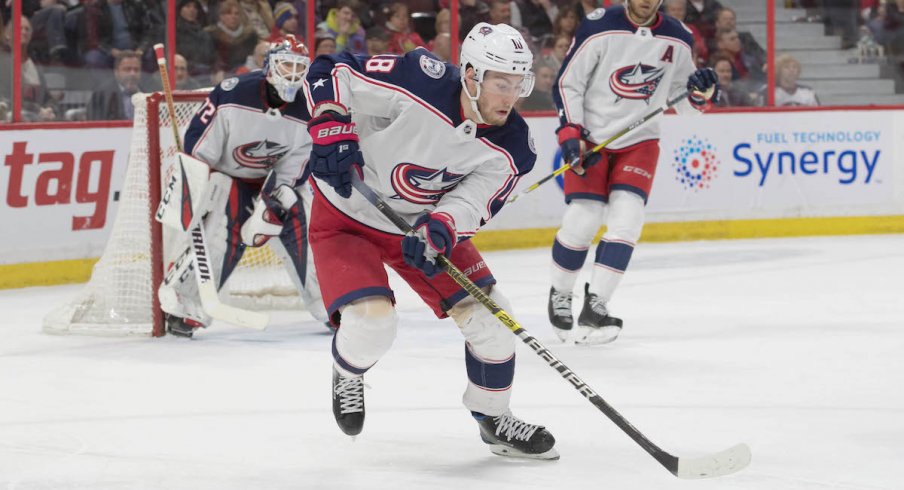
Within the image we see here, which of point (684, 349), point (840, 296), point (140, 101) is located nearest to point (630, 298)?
point (840, 296)

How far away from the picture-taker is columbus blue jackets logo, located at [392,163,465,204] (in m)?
2.94

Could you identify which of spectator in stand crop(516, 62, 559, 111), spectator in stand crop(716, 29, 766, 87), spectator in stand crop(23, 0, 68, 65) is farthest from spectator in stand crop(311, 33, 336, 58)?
spectator in stand crop(716, 29, 766, 87)

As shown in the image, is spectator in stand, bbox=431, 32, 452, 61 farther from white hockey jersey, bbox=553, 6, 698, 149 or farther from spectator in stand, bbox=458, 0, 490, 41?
white hockey jersey, bbox=553, 6, 698, 149

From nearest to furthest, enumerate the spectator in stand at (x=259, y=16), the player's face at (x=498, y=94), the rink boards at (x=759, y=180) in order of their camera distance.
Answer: the player's face at (x=498, y=94) → the spectator in stand at (x=259, y=16) → the rink boards at (x=759, y=180)

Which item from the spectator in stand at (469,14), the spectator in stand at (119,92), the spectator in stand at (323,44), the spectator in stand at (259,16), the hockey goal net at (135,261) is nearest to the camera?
the hockey goal net at (135,261)

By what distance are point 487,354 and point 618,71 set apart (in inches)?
78.6

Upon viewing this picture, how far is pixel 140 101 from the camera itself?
4836 millimetres

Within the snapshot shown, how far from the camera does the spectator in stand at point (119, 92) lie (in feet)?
20.3

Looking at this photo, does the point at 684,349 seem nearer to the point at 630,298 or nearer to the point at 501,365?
the point at 630,298

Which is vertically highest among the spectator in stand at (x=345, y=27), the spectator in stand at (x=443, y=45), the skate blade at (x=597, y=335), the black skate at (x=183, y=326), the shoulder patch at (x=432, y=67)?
the shoulder patch at (x=432, y=67)

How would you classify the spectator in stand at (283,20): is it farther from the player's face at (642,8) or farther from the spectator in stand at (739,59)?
the player's face at (642,8)

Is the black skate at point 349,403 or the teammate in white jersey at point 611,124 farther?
the teammate in white jersey at point 611,124

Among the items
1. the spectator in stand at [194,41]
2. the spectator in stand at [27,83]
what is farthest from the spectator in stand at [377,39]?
the spectator in stand at [27,83]

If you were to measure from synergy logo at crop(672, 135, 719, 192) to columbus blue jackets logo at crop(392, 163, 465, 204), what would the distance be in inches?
183
